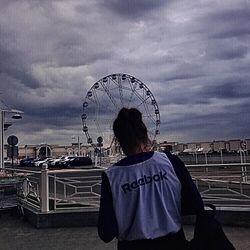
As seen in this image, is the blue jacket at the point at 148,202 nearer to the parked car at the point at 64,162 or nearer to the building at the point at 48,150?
the parked car at the point at 64,162

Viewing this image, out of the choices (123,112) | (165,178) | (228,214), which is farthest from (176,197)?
(228,214)

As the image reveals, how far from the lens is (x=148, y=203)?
215 cm

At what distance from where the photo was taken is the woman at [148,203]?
2.12 m

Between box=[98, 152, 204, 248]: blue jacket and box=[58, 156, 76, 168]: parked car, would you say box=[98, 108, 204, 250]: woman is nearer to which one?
Result: box=[98, 152, 204, 248]: blue jacket

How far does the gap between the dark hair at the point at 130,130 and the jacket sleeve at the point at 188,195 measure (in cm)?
23

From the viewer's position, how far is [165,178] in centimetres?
216

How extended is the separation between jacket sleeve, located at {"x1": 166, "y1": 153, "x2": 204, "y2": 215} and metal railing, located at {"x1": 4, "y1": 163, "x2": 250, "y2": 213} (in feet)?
20.4

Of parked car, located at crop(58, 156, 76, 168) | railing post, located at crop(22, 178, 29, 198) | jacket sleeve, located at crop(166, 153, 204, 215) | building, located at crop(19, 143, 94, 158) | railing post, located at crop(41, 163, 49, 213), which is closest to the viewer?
jacket sleeve, located at crop(166, 153, 204, 215)

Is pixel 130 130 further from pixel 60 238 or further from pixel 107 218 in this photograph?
pixel 60 238

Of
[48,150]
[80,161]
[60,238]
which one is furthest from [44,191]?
[48,150]

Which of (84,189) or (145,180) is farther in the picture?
(84,189)

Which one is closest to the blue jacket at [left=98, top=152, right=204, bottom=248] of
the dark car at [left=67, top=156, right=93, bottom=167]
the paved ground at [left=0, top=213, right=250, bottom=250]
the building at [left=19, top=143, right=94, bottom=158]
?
the paved ground at [left=0, top=213, right=250, bottom=250]

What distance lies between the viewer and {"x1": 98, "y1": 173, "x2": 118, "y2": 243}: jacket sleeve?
2.14 metres

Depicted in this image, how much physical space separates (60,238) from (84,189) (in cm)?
210
